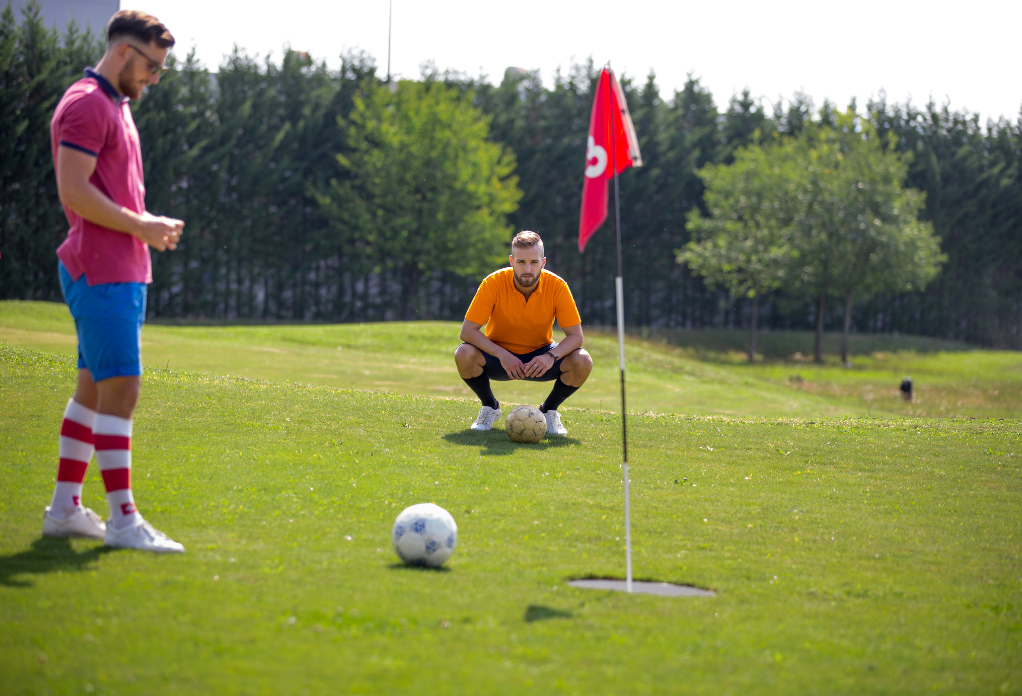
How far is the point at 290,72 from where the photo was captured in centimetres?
4619

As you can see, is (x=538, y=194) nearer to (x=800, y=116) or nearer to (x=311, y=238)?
(x=311, y=238)

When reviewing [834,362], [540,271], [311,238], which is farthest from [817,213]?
[540,271]

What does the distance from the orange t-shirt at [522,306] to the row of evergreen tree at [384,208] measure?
31401mm

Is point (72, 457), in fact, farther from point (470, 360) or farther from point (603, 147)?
point (470, 360)

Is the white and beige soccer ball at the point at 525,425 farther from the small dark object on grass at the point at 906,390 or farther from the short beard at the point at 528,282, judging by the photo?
the small dark object on grass at the point at 906,390

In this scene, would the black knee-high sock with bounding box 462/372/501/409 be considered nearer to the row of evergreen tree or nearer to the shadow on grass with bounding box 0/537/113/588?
the shadow on grass with bounding box 0/537/113/588

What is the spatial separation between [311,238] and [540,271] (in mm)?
38945

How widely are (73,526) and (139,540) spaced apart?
519mm

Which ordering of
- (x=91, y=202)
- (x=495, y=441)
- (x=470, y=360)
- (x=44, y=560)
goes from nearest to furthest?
(x=44, y=560), (x=91, y=202), (x=495, y=441), (x=470, y=360)

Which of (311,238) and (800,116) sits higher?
(800,116)

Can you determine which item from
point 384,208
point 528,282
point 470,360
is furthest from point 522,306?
point 384,208

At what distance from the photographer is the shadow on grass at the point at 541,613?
4020 millimetres

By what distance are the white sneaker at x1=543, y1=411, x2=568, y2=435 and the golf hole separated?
4487 mm

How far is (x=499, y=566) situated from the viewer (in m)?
4.90
